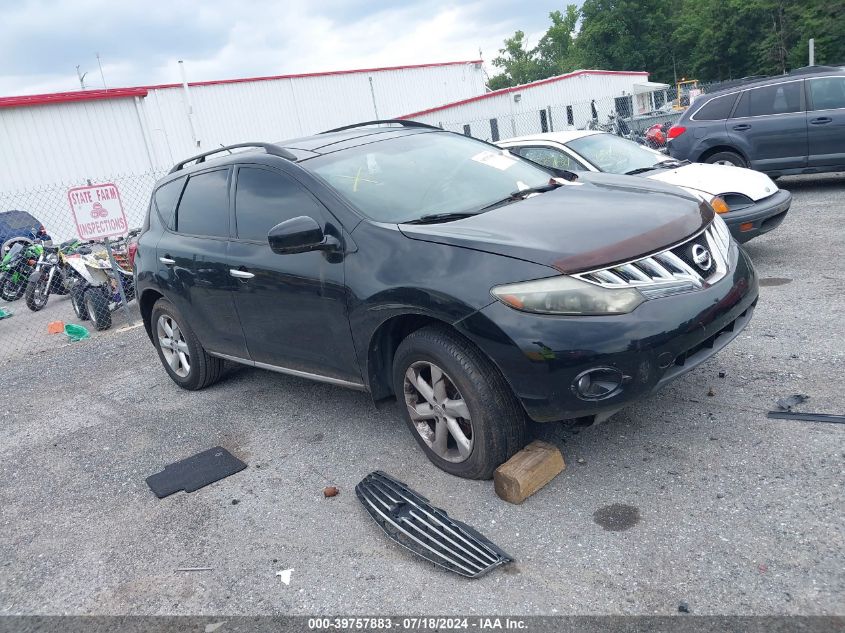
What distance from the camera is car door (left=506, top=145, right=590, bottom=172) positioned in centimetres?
708

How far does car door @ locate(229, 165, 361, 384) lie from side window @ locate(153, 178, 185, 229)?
0.97 metres

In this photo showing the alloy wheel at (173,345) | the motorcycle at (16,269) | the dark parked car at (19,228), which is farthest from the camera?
the dark parked car at (19,228)

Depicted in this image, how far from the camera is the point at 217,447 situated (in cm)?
464

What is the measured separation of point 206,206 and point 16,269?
9.98 meters

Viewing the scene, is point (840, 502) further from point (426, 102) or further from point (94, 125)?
point (426, 102)

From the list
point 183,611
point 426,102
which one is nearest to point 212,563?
point 183,611

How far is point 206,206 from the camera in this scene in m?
4.95

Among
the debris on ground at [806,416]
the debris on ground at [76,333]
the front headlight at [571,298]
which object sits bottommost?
the debris on ground at [806,416]

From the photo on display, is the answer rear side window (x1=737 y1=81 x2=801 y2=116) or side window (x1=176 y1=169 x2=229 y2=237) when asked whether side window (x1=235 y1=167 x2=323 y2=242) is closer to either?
side window (x1=176 y1=169 x2=229 y2=237)

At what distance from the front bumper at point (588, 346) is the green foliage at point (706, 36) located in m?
55.2

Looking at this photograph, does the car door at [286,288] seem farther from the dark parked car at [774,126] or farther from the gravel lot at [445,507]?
the dark parked car at [774,126]

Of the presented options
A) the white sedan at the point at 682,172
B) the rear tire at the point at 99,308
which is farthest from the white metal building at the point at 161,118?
the white sedan at the point at 682,172

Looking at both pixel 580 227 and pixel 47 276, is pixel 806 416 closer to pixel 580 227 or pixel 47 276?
pixel 580 227

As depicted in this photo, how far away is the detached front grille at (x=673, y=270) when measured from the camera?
10.3 ft
